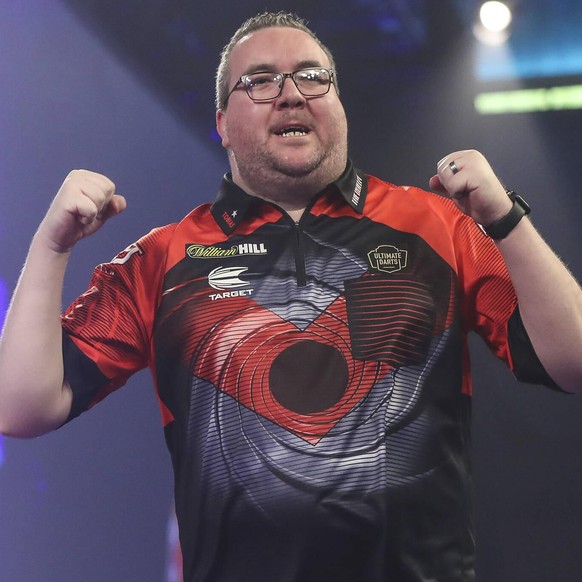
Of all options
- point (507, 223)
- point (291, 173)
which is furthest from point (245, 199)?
point (507, 223)

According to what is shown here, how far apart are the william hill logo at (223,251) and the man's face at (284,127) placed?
15 centimetres

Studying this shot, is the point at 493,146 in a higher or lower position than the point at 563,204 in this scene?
higher

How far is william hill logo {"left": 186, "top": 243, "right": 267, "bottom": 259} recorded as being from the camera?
5.53ft

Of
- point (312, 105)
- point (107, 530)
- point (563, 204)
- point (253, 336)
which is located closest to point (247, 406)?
point (253, 336)

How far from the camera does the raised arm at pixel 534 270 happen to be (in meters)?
1.42

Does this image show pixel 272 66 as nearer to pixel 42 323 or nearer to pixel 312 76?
pixel 312 76

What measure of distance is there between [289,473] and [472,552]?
1.20 feet

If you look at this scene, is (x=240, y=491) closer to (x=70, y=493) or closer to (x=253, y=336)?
(x=253, y=336)

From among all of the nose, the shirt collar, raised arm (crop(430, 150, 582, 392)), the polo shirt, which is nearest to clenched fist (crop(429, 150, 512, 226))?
raised arm (crop(430, 150, 582, 392))

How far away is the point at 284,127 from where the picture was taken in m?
1.75

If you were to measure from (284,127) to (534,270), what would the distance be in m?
0.62

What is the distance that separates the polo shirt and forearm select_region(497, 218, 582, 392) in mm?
59

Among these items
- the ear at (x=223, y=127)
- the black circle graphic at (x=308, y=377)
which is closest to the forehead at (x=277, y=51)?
the ear at (x=223, y=127)

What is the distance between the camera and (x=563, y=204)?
274 centimetres
